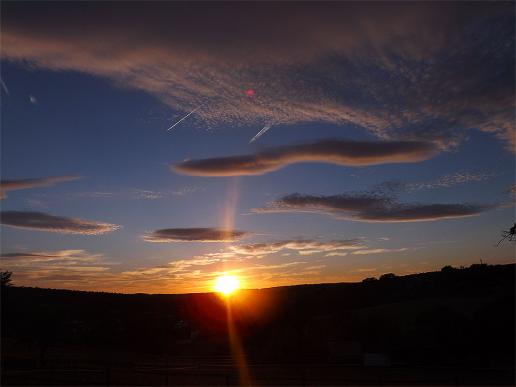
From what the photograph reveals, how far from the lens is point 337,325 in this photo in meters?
56.3

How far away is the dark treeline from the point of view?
41344 millimetres

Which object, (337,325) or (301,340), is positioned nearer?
(301,340)

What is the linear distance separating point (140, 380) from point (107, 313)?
61739 millimetres

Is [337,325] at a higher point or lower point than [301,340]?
higher

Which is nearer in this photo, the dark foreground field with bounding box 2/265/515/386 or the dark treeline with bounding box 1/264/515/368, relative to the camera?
the dark foreground field with bounding box 2/265/515/386

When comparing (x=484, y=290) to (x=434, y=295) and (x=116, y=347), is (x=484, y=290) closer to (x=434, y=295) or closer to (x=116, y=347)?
(x=434, y=295)

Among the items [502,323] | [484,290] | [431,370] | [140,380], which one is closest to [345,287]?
[484,290]

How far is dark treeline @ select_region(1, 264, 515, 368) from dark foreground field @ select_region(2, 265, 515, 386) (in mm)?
164

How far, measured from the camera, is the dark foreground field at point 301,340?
3009 centimetres

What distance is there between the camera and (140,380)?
28.6 meters

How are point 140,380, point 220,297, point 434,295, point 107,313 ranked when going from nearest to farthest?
point 140,380 < point 434,295 < point 107,313 < point 220,297

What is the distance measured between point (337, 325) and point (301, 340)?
5.36 m

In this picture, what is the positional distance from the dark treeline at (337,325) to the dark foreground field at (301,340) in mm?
164

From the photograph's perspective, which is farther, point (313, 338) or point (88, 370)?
point (313, 338)
